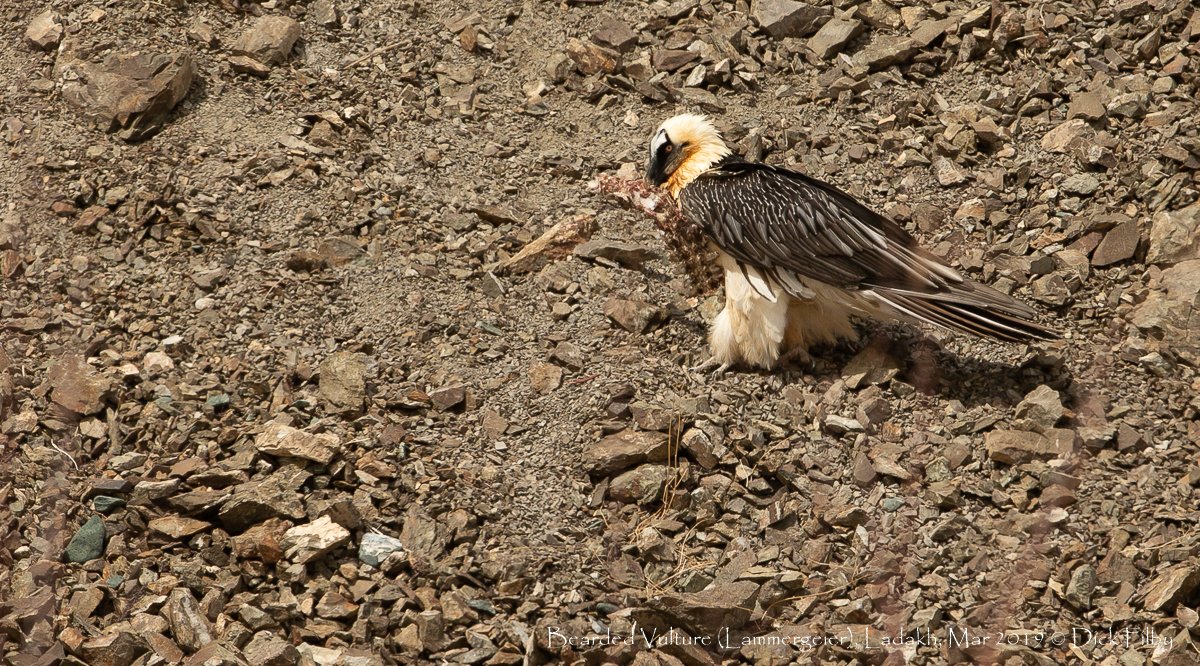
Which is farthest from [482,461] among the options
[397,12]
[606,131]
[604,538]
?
[397,12]

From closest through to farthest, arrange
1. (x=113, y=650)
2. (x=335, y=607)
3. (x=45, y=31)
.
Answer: (x=113, y=650), (x=335, y=607), (x=45, y=31)

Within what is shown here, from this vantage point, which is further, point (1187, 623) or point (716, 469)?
point (716, 469)

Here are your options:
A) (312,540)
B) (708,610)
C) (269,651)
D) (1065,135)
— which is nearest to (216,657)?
(269,651)

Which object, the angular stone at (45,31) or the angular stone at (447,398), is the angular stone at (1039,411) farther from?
the angular stone at (45,31)

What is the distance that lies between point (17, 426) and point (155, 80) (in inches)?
105

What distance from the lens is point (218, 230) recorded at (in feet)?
22.6

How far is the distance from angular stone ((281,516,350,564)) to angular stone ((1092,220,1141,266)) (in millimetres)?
4588

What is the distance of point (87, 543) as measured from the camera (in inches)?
205

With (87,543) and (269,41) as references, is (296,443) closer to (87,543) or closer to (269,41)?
(87,543)

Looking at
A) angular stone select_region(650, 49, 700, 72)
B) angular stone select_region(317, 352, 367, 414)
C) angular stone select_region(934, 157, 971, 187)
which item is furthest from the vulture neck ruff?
angular stone select_region(317, 352, 367, 414)

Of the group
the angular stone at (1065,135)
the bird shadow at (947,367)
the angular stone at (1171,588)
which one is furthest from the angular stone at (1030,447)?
the angular stone at (1065,135)

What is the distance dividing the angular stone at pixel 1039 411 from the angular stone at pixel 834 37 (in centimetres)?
329

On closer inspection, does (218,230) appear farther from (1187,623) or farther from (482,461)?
(1187,623)

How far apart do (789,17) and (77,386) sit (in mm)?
5429
